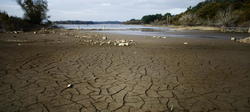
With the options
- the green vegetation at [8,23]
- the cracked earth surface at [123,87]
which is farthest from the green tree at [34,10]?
the cracked earth surface at [123,87]

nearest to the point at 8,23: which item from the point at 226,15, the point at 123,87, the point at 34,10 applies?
the point at 34,10

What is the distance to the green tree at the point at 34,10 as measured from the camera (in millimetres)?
38438

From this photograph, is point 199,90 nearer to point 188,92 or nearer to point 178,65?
point 188,92

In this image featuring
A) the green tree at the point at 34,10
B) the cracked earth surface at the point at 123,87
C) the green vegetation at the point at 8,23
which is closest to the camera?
the cracked earth surface at the point at 123,87

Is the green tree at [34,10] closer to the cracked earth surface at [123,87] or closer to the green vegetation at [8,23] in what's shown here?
the green vegetation at [8,23]

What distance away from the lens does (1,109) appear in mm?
2934

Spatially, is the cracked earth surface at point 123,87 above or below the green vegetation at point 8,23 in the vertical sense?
below

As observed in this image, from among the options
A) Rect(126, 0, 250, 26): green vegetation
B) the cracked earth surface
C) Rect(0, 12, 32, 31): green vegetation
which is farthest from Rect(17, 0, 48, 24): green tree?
Rect(126, 0, 250, 26): green vegetation

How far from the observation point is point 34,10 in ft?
128

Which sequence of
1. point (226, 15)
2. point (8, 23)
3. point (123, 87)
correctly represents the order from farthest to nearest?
point (226, 15) < point (8, 23) < point (123, 87)

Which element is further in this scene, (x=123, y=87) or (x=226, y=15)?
(x=226, y=15)

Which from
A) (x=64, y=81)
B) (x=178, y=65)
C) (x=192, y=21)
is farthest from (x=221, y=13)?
(x=64, y=81)

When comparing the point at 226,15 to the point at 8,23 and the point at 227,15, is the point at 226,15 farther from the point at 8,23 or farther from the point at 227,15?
the point at 8,23

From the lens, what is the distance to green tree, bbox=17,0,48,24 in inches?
1513
